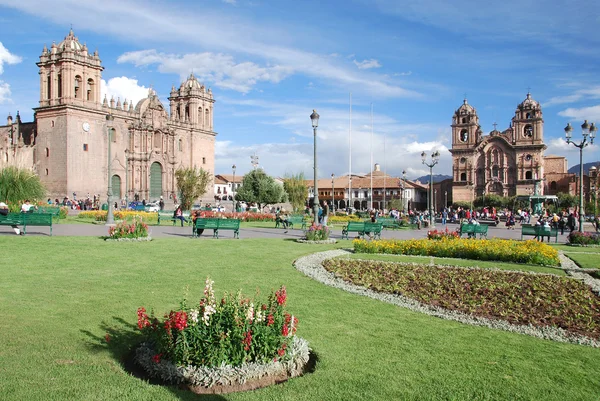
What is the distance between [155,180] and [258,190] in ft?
44.9

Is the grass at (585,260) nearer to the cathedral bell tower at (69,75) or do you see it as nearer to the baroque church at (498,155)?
the cathedral bell tower at (69,75)

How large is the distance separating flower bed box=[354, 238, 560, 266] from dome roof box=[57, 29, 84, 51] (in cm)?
4282

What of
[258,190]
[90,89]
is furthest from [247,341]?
[258,190]

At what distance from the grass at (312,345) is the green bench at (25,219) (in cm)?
756

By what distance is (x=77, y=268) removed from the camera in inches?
407

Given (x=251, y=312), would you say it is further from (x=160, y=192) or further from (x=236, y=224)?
(x=160, y=192)

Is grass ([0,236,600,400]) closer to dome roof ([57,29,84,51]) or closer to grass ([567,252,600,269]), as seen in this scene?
grass ([567,252,600,269])

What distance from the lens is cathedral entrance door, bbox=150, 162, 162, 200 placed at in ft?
184

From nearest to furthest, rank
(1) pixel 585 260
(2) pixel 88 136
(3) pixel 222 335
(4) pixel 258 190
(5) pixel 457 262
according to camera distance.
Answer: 1. (3) pixel 222 335
2. (5) pixel 457 262
3. (1) pixel 585 260
4. (2) pixel 88 136
5. (4) pixel 258 190

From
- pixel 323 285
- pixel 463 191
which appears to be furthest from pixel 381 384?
pixel 463 191

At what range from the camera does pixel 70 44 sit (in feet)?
157

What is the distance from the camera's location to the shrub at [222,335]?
4656 mm

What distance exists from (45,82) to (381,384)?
169 feet

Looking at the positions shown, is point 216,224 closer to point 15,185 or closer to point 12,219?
point 12,219
